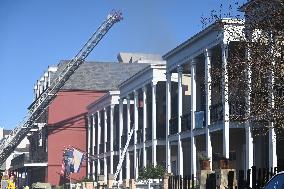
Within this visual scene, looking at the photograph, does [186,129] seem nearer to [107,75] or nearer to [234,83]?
[234,83]

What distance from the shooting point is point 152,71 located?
38.4 meters

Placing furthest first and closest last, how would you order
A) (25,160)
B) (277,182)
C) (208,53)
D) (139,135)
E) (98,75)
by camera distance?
(98,75), (25,160), (139,135), (208,53), (277,182)

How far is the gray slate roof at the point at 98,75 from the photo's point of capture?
6425 centimetres

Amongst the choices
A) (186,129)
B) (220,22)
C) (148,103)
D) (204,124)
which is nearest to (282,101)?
(220,22)

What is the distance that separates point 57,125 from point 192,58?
32.9 meters

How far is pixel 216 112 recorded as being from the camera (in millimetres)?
29766

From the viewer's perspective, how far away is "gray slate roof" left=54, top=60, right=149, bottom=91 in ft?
211

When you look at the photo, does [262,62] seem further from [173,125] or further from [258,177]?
[173,125]

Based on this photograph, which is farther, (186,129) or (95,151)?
(95,151)

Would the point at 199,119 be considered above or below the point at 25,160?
above

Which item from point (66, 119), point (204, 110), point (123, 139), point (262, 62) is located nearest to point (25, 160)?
point (66, 119)

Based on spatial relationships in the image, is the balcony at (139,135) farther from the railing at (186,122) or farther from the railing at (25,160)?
the railing at (25,160)

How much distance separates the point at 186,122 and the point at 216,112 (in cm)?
421

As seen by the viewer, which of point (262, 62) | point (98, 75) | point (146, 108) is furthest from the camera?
point (98, 75)
